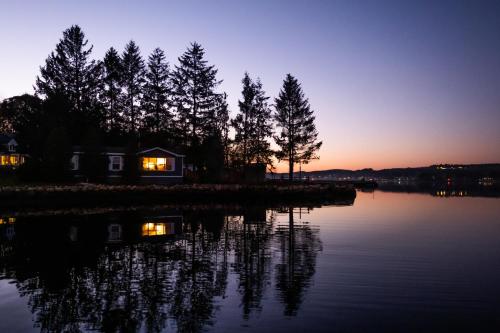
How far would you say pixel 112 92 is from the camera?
6975cm

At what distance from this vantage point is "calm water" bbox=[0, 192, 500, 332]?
9961 millimetres

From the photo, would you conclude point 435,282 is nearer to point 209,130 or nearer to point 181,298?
point 181,298

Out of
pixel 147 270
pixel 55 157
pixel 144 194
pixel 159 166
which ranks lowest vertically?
pixel 147 270

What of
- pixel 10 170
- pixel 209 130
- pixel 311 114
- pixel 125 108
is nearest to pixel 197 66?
pixel 209 130

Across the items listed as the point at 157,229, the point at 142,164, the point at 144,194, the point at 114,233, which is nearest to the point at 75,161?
the point at 142,164

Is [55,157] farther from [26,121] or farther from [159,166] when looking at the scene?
[26,121]

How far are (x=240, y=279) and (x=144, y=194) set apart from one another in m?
29.3

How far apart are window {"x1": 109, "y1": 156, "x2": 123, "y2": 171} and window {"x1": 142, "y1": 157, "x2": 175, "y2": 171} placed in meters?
2.68

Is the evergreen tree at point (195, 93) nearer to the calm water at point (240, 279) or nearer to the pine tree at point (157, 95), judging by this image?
the pine tree at point (157, 95)

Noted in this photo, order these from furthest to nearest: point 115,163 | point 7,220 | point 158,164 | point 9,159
A: point 9,159
point 158,164
point 115,163
point 7,220

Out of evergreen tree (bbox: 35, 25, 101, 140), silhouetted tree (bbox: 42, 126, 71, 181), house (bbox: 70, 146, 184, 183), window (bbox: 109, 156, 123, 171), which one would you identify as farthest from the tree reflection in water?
evergreen tree (bbox: 35, 25, 101, 140)

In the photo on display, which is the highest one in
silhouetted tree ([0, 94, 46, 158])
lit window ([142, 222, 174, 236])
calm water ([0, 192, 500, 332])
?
silhouetted tree ([0, 94, 46, 158])

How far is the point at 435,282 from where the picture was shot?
45.8 ft

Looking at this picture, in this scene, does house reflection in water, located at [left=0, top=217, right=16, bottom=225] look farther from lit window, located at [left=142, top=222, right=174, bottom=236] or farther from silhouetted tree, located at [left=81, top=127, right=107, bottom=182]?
silhouetted tree, located at [left=81, top=127, right=107, bottom=182]
